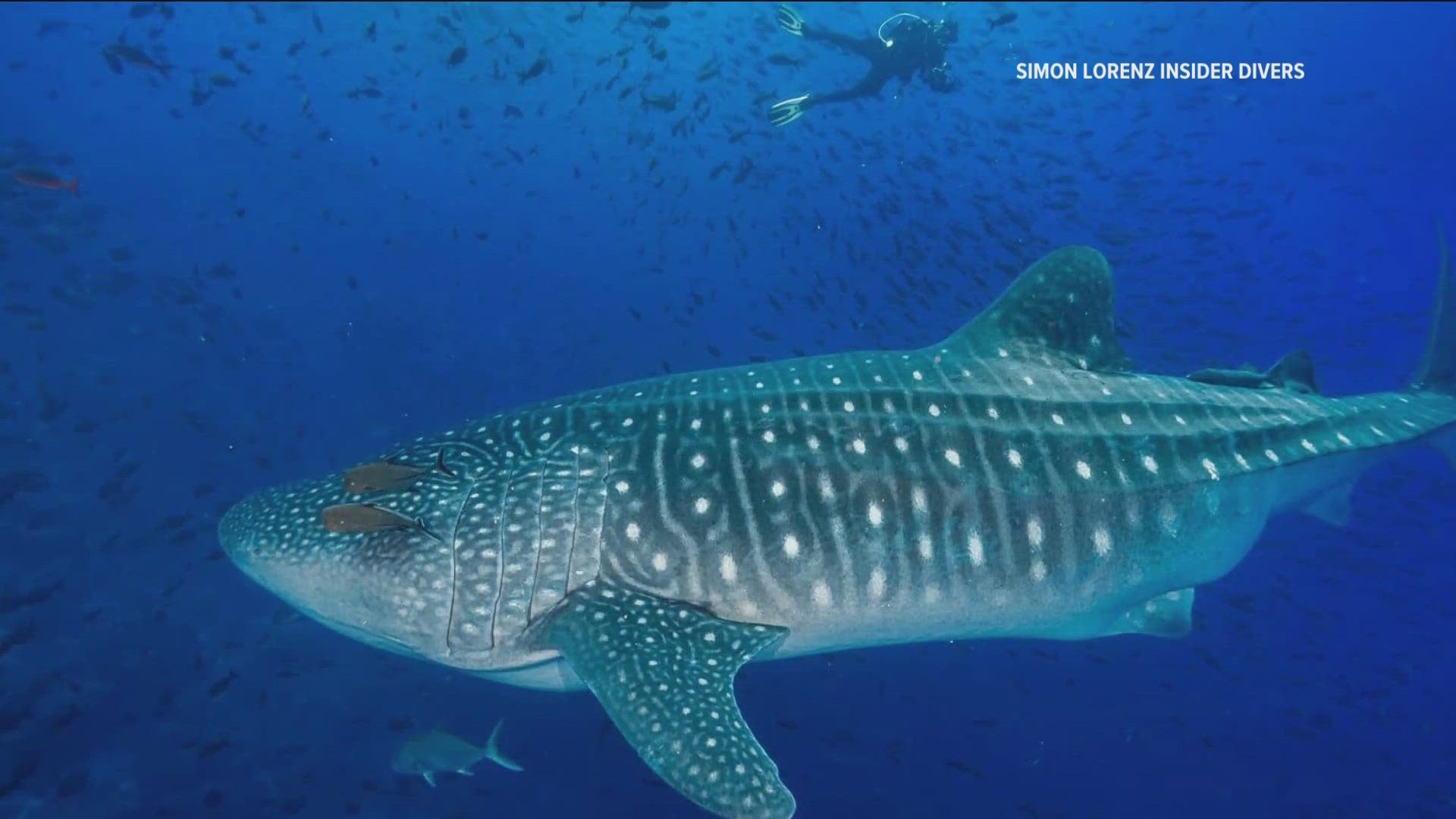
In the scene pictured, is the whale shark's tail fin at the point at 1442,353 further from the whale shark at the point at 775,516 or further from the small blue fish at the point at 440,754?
the small blue fish at the point at 440,754

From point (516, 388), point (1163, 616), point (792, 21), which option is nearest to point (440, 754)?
point (1163, 616)

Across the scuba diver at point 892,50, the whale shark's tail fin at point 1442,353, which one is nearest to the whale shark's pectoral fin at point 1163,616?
the whale shark's tail fin at point 1442,353

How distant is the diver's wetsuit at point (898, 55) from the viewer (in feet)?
51.0

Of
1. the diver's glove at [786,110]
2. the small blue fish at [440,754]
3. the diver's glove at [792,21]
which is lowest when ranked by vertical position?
the small blue fish at [440,754]

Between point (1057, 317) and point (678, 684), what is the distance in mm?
3996

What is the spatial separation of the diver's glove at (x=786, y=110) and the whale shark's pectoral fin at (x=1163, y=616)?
36.4ft

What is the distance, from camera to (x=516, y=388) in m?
18.8

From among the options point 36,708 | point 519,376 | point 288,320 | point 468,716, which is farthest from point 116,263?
point 468,716

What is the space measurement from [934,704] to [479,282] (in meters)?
19.4

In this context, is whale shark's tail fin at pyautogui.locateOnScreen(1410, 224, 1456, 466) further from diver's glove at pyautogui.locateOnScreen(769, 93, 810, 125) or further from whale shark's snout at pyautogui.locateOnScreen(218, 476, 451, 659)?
diver's glove at pyautogui.locateOnScreen(769, 93, 810, 125)

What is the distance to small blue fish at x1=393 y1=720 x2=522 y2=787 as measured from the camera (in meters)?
7.09

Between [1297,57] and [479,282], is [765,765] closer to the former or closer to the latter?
[479,282]

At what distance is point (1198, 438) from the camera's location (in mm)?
5664

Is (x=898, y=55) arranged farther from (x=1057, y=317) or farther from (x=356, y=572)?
(x=356, y=572)
